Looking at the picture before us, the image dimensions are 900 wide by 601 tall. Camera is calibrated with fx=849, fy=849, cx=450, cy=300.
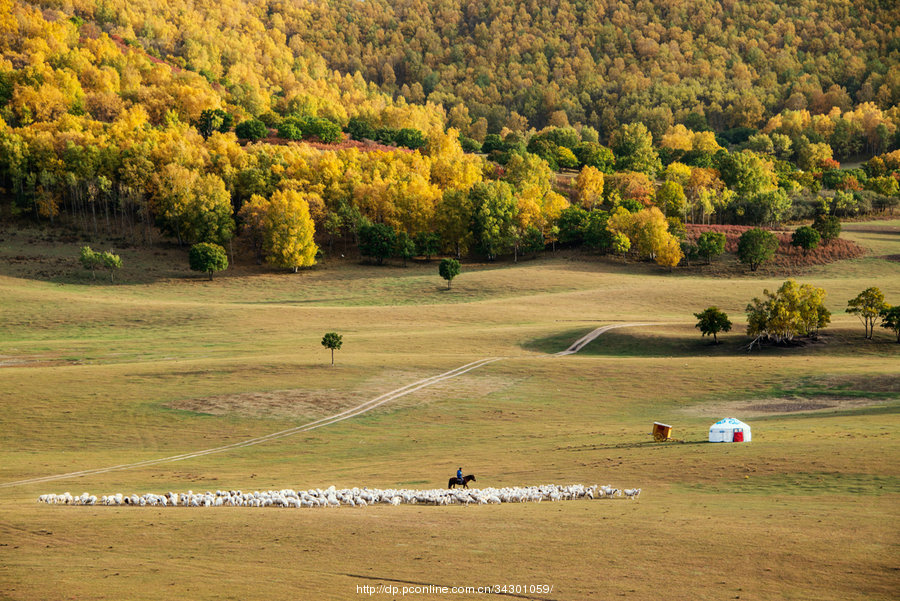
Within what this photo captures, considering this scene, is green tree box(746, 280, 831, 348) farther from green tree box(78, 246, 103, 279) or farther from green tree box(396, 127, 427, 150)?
green tree box(396, 127, 427, 150)

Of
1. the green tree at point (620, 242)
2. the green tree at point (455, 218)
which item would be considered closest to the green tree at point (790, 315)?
the green tree at point (620, 242)

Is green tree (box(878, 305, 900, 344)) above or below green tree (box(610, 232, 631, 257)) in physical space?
below

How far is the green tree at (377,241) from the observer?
4877 inches

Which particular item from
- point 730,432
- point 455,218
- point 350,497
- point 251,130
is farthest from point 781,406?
point 251,130

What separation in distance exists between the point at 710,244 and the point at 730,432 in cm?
8294

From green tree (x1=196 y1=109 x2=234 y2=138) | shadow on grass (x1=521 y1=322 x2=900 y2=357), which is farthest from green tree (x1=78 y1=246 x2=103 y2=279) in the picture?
green tree (x1=196 y1=109 x2=234 y2=138)

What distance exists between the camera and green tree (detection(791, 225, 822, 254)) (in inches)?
4481

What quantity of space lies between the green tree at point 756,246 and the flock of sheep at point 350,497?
88.0 meters

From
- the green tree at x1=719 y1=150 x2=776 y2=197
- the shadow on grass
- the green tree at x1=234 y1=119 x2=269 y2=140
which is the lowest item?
the shadow on grass

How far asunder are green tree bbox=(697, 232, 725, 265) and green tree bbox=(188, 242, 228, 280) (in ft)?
212

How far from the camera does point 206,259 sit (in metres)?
112

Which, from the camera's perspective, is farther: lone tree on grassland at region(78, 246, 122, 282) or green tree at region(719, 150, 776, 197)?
green tree at region(719, 150, 776, 197)

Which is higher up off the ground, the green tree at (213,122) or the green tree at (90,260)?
the green tree at (213,122)

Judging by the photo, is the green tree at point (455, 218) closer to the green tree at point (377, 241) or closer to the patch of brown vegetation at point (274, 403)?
the green tree at point (377, 241)
